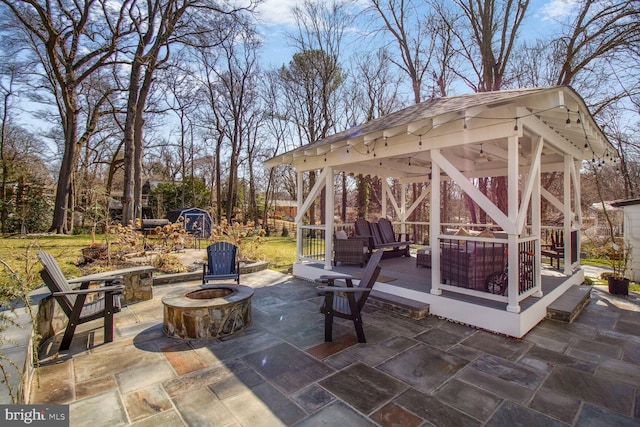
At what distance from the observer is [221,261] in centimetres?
539

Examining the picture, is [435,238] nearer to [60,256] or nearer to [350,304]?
[350,304]

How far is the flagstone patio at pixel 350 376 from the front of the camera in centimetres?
218

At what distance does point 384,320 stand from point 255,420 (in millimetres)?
2420

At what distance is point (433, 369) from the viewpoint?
2828 millimetres

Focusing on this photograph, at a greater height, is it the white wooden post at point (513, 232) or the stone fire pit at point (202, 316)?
the white wooden post at point (513, 232)

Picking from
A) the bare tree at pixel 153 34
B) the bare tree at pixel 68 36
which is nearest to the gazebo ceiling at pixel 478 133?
the bare tree at pixel 153 34

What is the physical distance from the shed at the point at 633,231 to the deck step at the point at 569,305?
9.10 feet

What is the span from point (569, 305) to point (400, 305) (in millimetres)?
2394

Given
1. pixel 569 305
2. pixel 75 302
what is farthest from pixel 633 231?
pixel 75 302

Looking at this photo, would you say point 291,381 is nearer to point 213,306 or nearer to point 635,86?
point 213,306

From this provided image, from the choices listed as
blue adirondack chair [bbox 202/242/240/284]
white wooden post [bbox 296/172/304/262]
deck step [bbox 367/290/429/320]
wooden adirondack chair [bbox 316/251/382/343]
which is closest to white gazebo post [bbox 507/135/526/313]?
deck step [bbox 367/290/429/320]

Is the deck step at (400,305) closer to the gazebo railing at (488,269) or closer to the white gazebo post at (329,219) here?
the gazebo railing at (488,269)

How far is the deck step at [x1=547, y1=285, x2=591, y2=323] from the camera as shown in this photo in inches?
163

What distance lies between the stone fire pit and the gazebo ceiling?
308 centimetres
